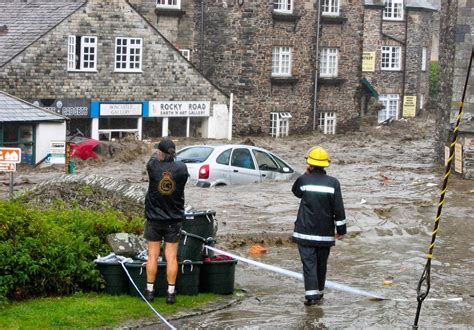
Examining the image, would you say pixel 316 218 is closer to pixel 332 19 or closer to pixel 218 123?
pixel 218 123

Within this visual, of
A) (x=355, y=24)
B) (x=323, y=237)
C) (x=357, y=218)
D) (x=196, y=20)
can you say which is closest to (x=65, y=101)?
(x=196, y=20)

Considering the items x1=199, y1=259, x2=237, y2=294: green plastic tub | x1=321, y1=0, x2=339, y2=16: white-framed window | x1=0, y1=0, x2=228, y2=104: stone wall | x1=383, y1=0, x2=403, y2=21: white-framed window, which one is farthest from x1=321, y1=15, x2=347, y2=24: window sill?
x1=199, y1=259, x2=237, y2=294: green plastic tub

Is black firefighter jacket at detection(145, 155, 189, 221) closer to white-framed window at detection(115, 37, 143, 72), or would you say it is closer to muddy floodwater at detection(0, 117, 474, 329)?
muddy floodwater at detection(0, 117, 474, 329)

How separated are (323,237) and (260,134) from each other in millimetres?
33566

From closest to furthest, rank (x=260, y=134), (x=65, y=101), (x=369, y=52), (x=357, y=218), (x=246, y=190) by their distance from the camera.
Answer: (x=357, y=218) → (x=246, y=190) → (x=65, y=101) → (x=260, y=134) → (x=369, y=52)

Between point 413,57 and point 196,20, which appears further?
point 413,57

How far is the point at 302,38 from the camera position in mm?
47656

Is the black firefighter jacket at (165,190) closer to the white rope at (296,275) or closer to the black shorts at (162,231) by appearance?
the black shorts at (162,231)

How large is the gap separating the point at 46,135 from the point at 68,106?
545 cm

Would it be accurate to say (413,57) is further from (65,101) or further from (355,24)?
(65,101)

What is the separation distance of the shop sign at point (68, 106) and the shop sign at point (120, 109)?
27.5 inches

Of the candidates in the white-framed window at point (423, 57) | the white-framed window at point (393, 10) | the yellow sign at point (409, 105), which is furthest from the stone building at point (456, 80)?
the white-framed window at point (423, 57)

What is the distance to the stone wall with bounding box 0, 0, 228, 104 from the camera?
38.1 metres

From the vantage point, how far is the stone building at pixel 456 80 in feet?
103
